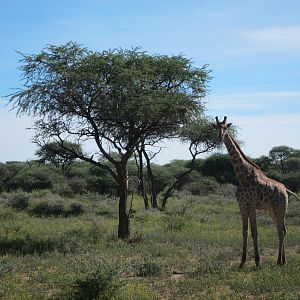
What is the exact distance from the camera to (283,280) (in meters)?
9.23

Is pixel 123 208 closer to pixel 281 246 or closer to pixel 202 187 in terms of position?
pixel 281 246

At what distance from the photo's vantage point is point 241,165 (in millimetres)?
11836

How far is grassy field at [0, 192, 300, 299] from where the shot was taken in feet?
27.8

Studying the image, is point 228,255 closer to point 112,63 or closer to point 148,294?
point 148,294

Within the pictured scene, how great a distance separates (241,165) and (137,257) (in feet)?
11.4

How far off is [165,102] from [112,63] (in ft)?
6.72

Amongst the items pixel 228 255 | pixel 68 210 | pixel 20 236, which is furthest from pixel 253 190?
pixel 68 210

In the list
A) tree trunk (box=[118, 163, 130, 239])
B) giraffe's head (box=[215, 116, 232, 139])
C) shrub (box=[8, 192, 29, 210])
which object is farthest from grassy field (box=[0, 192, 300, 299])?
giraffe's head (box=[215, 116, 232, 139])

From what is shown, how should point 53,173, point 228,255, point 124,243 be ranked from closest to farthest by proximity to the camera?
1. point 228,255
2. point 124,243
3. point 53,173

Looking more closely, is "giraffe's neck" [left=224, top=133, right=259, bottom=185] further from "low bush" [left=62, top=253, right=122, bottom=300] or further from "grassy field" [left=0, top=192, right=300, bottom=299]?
"low bush" [left=62, top=253, right=122, bottom=300]

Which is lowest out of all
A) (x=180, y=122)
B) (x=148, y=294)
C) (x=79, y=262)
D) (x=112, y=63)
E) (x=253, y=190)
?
(x=148, y=294)

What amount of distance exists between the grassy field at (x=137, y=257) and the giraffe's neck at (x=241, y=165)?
77.7 inches

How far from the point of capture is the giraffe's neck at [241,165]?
38.5 feet

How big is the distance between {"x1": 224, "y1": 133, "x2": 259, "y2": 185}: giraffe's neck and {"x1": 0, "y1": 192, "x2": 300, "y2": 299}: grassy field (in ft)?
6.48
